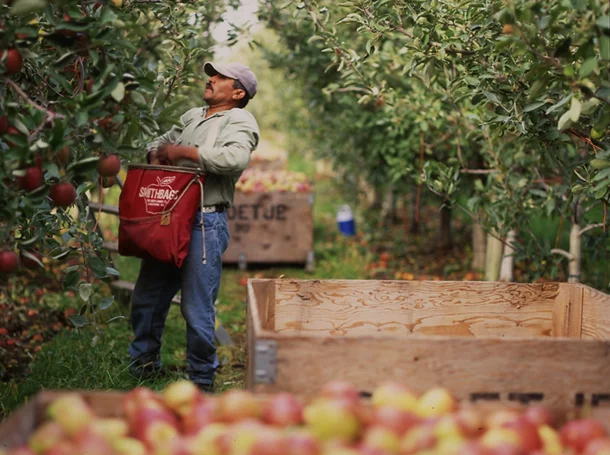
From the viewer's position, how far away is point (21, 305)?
208 inches

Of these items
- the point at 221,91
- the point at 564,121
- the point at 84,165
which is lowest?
the point at 84,165

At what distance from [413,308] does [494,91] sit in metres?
1.01

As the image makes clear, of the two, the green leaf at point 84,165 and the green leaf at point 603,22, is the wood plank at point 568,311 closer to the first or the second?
the green leaf at point 603,22

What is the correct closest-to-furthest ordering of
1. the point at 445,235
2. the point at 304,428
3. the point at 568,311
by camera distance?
the point at 304,428 < the point at 568,311 < the point at 445,235

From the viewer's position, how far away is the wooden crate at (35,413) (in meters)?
1.62

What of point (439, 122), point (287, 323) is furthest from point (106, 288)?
point (287, 323)

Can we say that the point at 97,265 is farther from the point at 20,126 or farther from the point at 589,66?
the point at 589,66

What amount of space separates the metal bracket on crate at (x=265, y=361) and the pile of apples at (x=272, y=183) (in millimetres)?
5357

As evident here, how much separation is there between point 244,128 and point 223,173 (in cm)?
24

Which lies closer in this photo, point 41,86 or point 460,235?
point 41,86

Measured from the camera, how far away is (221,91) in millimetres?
3631

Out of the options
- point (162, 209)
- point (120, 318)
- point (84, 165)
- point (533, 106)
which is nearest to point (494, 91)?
point (533, 106)

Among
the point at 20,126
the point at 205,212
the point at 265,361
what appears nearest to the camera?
the point at 265,361

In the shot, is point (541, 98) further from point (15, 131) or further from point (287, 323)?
point (15, 131)
